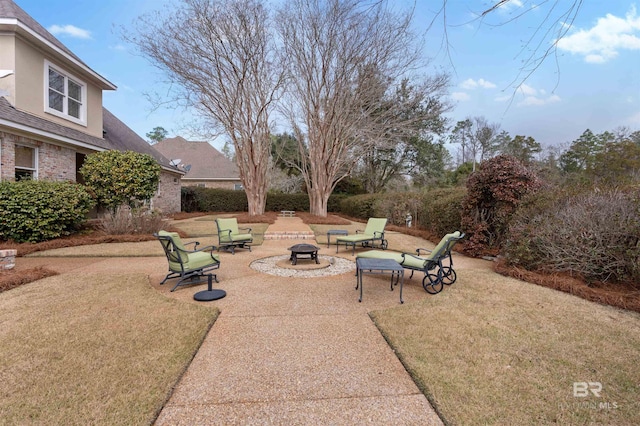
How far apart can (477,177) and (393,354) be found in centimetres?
658

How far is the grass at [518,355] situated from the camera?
210 centimetres

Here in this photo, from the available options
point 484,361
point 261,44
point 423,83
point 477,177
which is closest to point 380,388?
point 484,361

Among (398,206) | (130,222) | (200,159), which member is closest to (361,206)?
(398,206)

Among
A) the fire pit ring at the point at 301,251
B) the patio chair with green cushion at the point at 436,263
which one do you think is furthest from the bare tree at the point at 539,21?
the fire pit ring at the point at 301,251

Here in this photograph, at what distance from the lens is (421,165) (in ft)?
86.4

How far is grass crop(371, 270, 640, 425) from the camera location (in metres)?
2.10

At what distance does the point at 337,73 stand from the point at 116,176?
11699 millimetres

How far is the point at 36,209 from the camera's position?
766 cm

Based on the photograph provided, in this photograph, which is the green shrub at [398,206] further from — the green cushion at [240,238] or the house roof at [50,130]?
the house roof at [50,130]

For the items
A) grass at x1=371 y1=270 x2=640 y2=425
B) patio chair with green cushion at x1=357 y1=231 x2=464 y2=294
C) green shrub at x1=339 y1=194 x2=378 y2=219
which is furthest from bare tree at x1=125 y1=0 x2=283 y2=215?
grass at x1=371 y1=270 x2=640 y2=425

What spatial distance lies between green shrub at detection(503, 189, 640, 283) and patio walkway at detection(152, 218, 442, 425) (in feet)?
11.3

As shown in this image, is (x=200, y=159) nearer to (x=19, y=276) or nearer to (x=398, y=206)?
(x=398, y=206)

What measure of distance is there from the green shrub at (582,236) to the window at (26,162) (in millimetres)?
13595

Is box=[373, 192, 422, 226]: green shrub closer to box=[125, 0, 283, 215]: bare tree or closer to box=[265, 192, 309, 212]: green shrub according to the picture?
box=[125, 0, 283, 215]: bare tree
